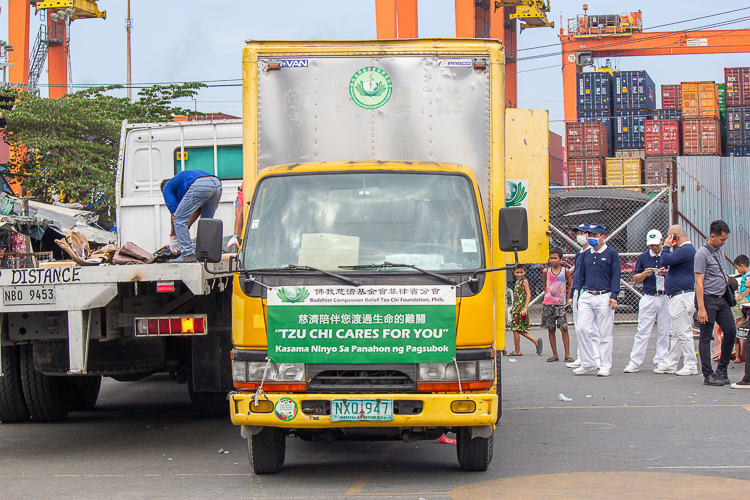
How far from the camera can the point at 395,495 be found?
560cm

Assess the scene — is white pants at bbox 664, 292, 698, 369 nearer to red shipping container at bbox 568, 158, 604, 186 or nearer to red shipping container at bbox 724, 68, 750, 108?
red shipping container at bbox 568, 158, 604, 186

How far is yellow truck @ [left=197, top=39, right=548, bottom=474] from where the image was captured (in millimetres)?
5555

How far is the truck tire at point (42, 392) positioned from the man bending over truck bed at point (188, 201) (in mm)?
1661

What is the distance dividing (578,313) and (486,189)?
520 cm

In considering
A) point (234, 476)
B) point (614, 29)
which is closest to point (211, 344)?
point (234, 476)

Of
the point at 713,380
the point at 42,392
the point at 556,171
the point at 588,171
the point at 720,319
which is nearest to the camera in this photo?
the point at 42,392

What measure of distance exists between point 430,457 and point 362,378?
1598 mm

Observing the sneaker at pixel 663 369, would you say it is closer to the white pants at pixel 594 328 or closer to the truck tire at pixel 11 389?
the white pants at pixel 594 328

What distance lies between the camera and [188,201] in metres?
7.96

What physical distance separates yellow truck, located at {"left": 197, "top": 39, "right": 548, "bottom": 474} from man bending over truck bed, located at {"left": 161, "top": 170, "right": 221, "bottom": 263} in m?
1.36

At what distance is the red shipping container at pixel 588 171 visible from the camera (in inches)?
1328

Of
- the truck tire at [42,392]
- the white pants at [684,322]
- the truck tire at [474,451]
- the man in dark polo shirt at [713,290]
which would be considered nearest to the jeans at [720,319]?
the man in dark polo shirt at [713,290]

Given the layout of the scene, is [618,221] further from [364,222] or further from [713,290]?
[364,222]

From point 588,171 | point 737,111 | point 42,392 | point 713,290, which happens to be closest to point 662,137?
point 588,171
